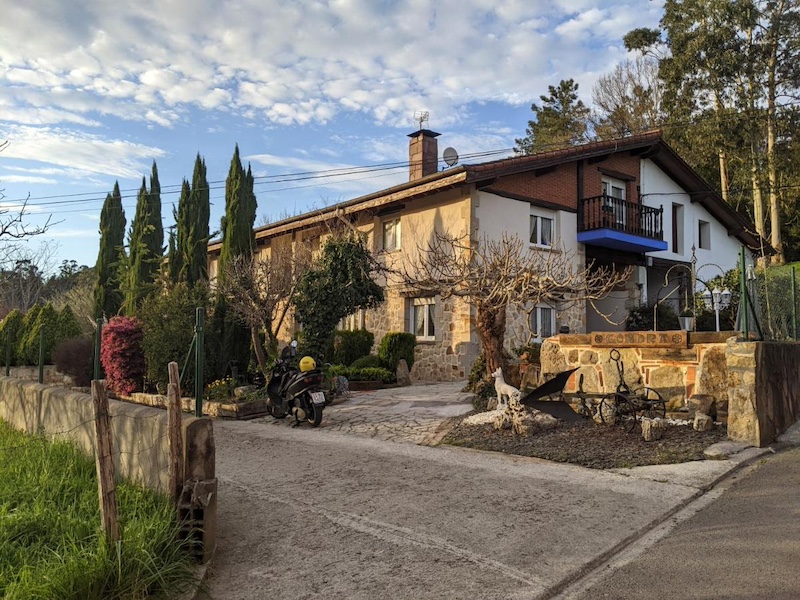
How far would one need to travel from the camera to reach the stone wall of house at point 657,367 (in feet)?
26.5

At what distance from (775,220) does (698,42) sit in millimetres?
8175

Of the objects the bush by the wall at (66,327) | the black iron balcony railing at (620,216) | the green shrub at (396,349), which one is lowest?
the green shrub at (396,349)

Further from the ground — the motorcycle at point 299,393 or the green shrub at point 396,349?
the green shrub at point 396,349

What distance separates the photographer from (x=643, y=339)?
28.1 ft

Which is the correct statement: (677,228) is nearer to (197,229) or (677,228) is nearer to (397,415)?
(197,229)

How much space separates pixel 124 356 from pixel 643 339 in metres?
9.63

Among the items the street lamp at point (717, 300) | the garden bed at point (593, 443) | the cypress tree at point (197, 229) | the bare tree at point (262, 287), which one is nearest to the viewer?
the garden bed at point (593, 443)

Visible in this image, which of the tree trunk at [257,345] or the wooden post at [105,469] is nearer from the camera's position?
the wooden post at [105,469]

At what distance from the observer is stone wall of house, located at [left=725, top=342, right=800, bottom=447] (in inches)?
283

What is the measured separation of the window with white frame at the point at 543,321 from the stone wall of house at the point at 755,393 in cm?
910

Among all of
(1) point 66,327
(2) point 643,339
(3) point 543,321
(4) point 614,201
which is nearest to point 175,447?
(2) point 643,339

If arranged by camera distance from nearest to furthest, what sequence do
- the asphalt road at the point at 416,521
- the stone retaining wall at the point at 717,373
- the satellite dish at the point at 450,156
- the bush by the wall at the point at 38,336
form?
the asphalt road at the point at 416,521
the stone retaining wall at the point at 717,373
the bush by the wall at the point at 38,336
the satellite dish at the point at 450,156

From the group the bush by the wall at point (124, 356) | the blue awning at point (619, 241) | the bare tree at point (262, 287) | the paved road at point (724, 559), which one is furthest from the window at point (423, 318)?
the paved road at point (724, 559)

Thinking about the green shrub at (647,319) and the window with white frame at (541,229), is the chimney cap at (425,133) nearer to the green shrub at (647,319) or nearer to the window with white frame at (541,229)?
the window with white frame at (541,229)
